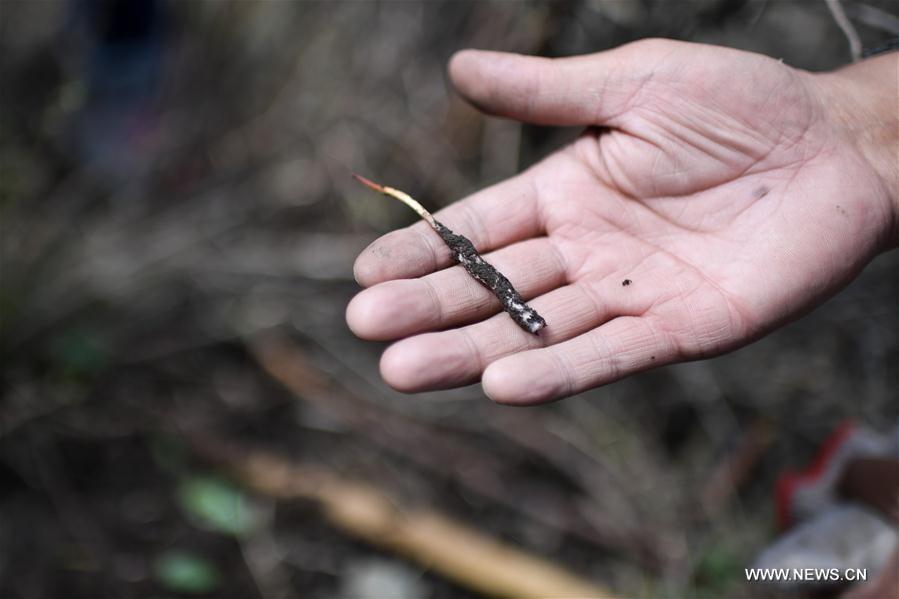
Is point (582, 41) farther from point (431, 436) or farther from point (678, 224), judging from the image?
point (431, 436)

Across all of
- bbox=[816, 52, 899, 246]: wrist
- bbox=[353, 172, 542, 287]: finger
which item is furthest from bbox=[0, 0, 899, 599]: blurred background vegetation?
bbox=[353, 172, 542, 287]: finger

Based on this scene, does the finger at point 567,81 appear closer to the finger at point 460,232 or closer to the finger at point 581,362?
the finger at point 460,232

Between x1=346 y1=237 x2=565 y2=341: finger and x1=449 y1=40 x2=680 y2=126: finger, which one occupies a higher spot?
x1=449 y1=40 x2=680 y2=126: finger

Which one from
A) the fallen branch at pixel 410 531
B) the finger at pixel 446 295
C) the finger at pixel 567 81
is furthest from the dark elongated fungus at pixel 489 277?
the fallen branch at pixel 410 531

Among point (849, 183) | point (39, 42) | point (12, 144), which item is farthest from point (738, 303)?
point (39, 42)

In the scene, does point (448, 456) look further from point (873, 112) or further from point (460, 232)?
point (873, 112)

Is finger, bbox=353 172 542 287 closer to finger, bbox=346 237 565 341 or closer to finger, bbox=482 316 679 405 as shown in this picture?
finger, bbox=346 237 565 341
